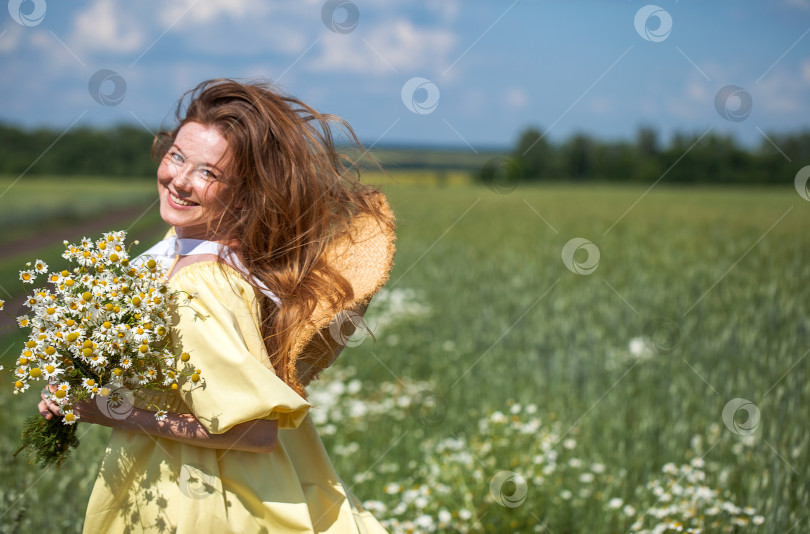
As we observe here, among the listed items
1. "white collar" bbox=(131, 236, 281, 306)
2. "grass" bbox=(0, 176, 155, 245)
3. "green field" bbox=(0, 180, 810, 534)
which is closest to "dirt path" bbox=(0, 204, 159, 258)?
"grass" bbox=(0, 176, 155, 245)

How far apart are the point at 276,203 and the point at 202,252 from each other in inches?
9.4

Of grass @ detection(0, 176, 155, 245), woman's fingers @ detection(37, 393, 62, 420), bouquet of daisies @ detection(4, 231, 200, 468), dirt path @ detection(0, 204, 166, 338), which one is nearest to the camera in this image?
bouquet of daisies @ detection(4, 231, 200, 468)

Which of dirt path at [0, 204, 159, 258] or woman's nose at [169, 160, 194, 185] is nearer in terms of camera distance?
woman's nose at [169, 160, 194, 185]

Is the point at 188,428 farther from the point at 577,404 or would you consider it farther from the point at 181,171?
the point at 577,404

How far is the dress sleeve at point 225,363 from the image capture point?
1598 mm

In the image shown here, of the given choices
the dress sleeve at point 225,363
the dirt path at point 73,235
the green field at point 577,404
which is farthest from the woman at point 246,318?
the dirt path at point 73,235

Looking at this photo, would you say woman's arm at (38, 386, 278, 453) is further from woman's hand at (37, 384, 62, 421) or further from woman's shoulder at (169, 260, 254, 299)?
woman's shoulder at (169, 260, 254, 299)

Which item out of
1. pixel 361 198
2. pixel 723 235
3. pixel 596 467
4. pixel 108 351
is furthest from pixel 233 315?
pixel 723 235

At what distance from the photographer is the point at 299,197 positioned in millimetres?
1932

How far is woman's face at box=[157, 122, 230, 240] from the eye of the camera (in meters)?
1.84

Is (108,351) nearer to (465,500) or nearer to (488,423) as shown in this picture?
(465,500)

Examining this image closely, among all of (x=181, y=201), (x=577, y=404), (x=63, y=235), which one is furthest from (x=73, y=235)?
(x=181, y=201)

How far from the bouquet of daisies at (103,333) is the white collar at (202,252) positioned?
134mm

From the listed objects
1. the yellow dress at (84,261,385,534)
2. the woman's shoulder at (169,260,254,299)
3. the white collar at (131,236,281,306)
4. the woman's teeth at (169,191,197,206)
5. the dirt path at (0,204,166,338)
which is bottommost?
the yellow dress at (84,261,385,534)
